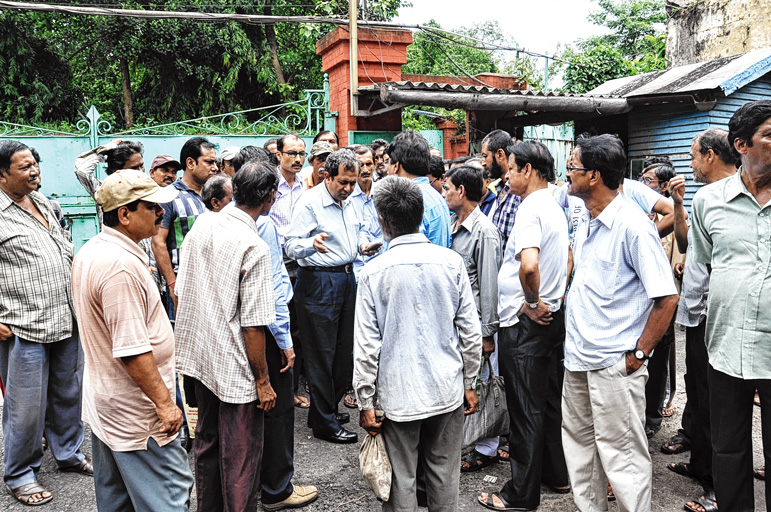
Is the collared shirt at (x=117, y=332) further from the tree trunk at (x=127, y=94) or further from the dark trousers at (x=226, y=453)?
the tree trunk at (x=127, y=94)

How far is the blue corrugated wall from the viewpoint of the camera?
8.39 meters

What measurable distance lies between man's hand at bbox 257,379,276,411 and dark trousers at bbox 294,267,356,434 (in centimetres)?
131

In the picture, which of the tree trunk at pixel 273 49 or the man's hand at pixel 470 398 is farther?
the tree trunk at pixel 273 49

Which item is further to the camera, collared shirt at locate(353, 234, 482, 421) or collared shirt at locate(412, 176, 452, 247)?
collared shirt at locate(412, 176, 452, 247)

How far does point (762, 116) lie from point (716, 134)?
0.88m

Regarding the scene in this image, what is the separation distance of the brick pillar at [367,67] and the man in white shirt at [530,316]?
4.96 m

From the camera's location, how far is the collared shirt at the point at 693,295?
381cm

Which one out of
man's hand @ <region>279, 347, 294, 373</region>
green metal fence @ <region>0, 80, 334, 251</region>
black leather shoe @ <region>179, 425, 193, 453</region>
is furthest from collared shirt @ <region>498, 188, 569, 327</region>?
green metal fence @ <region>0, 80, 334, 251</region>

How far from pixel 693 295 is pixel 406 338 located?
233 cm

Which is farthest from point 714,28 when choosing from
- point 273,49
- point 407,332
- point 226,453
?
point 226,453

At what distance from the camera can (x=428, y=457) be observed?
2.79 meters

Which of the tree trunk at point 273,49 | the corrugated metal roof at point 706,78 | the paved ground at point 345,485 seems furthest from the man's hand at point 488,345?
the tree trunk at point 273,49

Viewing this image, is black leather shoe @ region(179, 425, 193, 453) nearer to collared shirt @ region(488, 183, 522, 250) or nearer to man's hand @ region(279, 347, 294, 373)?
man's hand @ region(279, 347, 294, 373)

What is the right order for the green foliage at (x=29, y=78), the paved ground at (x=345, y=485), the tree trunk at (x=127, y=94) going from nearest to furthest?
the paved ground at (x=345, y=485) → the green foliage at (x=29, y=78) → the tree trunk at (x=127, y=94)
